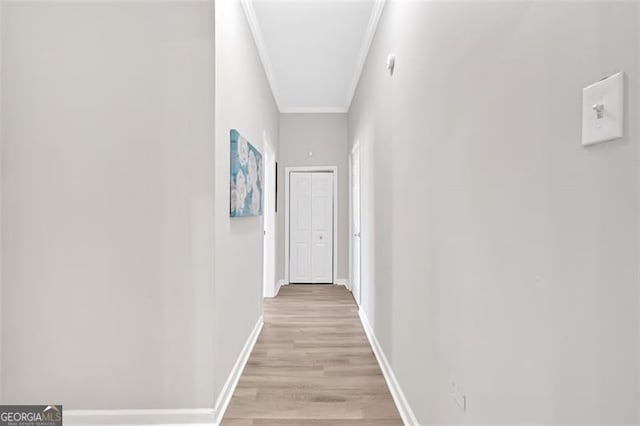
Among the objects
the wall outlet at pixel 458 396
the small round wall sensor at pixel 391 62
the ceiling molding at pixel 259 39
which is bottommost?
the wall outlet at pixel 458 396

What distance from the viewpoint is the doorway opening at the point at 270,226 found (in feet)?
16.2

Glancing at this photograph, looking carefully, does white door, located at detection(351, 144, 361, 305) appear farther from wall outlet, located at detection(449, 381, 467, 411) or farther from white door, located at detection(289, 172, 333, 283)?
wall outlet, located at detection(449, 381, 467, 411)

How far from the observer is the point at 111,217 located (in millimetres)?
1981

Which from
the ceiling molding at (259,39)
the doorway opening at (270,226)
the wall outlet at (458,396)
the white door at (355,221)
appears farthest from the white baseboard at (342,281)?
the wall outlet at (458,396)

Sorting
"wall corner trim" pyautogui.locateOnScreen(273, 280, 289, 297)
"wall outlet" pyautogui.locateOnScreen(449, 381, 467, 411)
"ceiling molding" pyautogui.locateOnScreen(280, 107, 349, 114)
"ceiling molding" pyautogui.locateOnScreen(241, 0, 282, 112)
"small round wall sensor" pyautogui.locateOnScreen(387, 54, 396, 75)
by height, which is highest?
"ceiling molding" pyautogui.locateOnScreen(241, 0, 282, 112)

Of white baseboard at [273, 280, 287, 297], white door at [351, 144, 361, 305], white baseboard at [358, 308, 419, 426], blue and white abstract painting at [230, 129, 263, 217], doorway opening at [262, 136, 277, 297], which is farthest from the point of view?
white baseboard at [273, 280, 287, 297]

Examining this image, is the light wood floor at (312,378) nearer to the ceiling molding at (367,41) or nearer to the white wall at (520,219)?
the white wall at (520,219)

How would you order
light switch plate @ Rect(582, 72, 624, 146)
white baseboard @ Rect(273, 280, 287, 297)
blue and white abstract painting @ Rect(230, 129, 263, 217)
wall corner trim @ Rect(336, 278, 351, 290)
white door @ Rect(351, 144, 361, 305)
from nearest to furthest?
light switch plate @ Rect(582, 72, 624, 146), blue and white abstract painting @ Rect(230, 129, 263, 217), white door @ Rect(351, 144, 361, 305), white baseboard @ Rect(273, 280, 287, 297), wall corner trim @ Rect(336, 278, 351, 290)

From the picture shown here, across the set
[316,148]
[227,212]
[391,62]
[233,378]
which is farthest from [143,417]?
[316,148]

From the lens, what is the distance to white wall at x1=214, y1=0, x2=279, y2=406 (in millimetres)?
2076

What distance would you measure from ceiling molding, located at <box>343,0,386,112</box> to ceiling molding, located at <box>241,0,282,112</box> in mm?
965

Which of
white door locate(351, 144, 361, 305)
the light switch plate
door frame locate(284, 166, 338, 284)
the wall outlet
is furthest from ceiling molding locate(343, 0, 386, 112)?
the wall outlet

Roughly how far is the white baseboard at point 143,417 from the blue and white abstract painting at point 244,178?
1.16m

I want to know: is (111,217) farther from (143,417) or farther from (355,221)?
(355,221)
